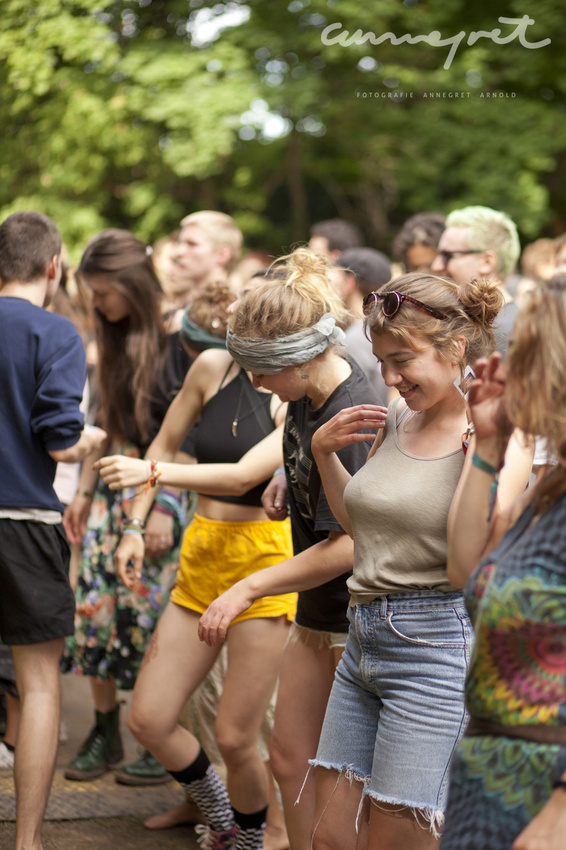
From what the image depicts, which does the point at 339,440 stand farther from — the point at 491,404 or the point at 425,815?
the point at 425,815

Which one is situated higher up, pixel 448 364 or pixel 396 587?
pixel 448 364

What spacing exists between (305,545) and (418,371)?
0.88 m

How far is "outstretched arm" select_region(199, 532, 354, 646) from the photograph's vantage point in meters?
2.83

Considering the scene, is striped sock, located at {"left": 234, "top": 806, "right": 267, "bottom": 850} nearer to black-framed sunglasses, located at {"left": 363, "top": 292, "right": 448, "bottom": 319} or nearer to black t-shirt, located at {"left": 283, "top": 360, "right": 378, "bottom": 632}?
black t-shirt, located at {"left": 283, "top": 360, "right": 378, "bottom": 632}

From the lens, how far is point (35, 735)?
3.44m

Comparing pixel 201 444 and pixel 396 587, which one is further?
pixel 201 444

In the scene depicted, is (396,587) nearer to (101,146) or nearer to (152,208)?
(101,146)

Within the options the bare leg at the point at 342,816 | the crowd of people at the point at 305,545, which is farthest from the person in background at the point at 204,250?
the bare leg at the point at 342,816

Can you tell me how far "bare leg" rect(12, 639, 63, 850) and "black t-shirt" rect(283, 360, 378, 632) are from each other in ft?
3.34

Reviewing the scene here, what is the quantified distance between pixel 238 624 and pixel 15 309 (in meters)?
1.45

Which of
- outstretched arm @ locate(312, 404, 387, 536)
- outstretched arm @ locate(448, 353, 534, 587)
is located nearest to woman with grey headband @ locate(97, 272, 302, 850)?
outstretched arm @ locate(312, 404, 387, 536)

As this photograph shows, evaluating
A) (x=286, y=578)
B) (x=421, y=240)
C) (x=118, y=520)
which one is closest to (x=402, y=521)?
(x=286, y=578)

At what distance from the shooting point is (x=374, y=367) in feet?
17.6

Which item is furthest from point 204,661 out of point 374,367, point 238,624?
point 374,367
